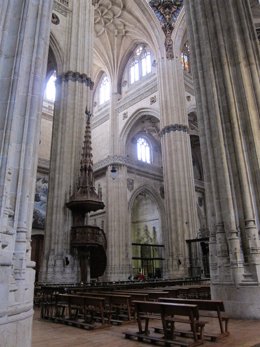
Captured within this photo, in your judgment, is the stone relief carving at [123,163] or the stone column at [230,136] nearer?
the stone column at [230,136]

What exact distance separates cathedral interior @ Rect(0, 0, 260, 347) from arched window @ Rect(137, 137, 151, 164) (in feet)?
0.44

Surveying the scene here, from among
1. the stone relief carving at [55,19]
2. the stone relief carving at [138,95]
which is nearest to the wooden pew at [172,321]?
the stone relief carving at [55,19]

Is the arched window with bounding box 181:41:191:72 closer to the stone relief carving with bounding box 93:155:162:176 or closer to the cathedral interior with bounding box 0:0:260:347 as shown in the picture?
the cathedral interior with bounding box 0:0:260:347

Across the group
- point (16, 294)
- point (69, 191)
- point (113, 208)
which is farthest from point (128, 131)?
point (16, 294)

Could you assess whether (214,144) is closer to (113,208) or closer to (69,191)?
(69,191)

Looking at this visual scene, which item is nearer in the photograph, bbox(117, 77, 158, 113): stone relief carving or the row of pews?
the row of pews

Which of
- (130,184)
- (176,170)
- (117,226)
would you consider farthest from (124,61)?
(117,226)

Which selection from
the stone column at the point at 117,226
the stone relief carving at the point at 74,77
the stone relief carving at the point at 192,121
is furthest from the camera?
the stone relief carving at the point at 192,121

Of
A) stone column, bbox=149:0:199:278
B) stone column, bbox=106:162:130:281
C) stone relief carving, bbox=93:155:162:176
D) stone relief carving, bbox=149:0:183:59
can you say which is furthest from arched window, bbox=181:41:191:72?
stone column, bbox=106:162:130:281

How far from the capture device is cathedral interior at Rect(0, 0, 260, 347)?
4598 millimetres

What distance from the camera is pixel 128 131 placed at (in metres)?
26.8

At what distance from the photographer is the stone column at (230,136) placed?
7.00m

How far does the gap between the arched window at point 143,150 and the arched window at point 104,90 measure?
16.9 feet

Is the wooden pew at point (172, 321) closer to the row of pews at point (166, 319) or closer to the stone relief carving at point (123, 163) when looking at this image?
the row of pews at point (166, 319)
